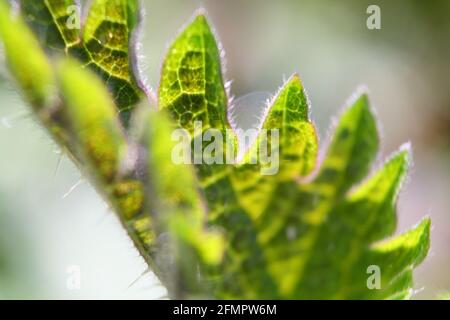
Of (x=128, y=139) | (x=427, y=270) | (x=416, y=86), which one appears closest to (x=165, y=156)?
(x=128, y=139)

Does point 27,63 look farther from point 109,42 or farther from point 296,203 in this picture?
point 296,203

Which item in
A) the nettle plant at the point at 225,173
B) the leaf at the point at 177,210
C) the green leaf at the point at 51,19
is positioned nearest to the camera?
the leaf at the point at 177,210

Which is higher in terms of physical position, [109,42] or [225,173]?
[109,42]

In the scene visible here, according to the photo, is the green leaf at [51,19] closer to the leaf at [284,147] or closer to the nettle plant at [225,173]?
the nettle plant at [225,173]

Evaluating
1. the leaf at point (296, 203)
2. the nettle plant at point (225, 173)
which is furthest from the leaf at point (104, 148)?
the leaf at point (296, 203)

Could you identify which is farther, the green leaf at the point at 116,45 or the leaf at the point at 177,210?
the green leaf at the point at 116,45

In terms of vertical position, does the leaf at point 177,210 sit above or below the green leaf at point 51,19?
below

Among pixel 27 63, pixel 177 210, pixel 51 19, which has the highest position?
pixel 51 19

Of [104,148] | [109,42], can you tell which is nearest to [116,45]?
[109,42]
